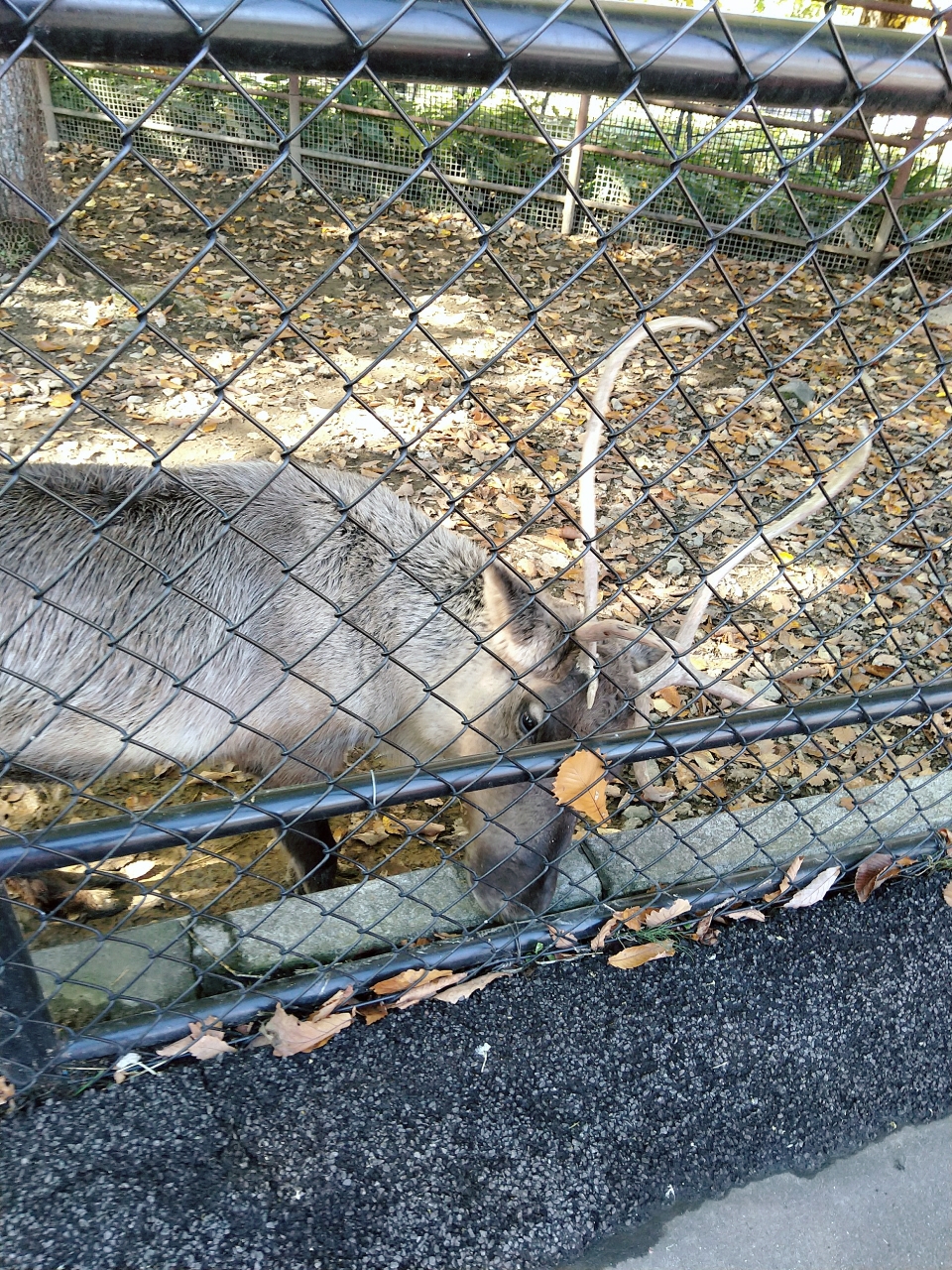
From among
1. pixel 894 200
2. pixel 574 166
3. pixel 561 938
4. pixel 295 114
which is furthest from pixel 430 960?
pixel 295 114

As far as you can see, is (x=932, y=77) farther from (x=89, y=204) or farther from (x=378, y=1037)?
(x=89, y=204)

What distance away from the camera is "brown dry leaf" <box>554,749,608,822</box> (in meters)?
2.62

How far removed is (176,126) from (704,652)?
28.5 ft

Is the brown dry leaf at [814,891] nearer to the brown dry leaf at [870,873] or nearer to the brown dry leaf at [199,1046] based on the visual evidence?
the brown dry leaf at [870,873]

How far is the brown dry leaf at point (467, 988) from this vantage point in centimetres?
276

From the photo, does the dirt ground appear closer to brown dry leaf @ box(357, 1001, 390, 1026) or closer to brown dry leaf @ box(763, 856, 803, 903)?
brown dry leaf @ box(763, 856, 803, 903)

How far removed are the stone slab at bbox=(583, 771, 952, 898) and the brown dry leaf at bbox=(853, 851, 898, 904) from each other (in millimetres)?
63

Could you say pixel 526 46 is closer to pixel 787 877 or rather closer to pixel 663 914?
pixel 663 914

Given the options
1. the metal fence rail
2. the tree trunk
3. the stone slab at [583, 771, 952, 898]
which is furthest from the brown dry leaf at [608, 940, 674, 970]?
the metal fence rail

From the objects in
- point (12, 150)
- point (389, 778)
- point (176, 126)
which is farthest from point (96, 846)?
point (176, 126)

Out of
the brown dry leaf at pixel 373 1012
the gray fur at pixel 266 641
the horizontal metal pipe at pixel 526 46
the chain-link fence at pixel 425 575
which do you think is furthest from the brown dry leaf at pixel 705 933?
the horizontal metal pipe at pixel 526 46

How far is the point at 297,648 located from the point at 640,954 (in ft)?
5.26

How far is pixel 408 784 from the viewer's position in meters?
2.38

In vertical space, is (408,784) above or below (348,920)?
above
